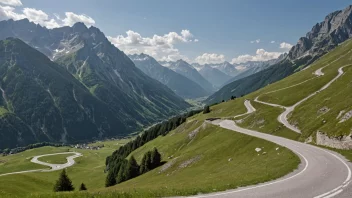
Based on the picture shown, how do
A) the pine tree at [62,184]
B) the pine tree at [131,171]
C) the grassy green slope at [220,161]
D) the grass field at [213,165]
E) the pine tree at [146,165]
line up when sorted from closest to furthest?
the grass field at [213,165] → the grassy green slope at [220,161] → the pine tree at [62,184] → the pine tree at [146,165] → the pine tree at [131,171]

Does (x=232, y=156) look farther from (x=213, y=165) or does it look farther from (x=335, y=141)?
(x=335, y=141)

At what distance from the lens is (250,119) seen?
103m

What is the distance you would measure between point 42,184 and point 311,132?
9455cm

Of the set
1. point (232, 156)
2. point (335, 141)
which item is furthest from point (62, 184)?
point (335, 141)

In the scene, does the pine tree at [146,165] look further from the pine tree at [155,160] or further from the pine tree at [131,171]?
the pine tree at [131,171]

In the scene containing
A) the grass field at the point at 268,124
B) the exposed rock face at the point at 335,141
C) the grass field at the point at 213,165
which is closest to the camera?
the grass field at the point at 213,165

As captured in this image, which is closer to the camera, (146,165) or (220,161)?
(220,161)

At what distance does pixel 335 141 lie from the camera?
53.8 meters

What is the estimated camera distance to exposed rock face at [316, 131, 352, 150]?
165 ft

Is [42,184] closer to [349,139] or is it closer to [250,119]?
[250,119]

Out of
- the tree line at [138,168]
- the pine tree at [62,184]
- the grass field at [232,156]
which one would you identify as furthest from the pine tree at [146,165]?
the pine tree at [62,184]

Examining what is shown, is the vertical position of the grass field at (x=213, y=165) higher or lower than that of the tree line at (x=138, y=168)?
higher

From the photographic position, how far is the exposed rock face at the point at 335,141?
50.3 metres

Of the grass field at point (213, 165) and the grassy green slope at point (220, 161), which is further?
the grassy green slope at point (220, 161)
